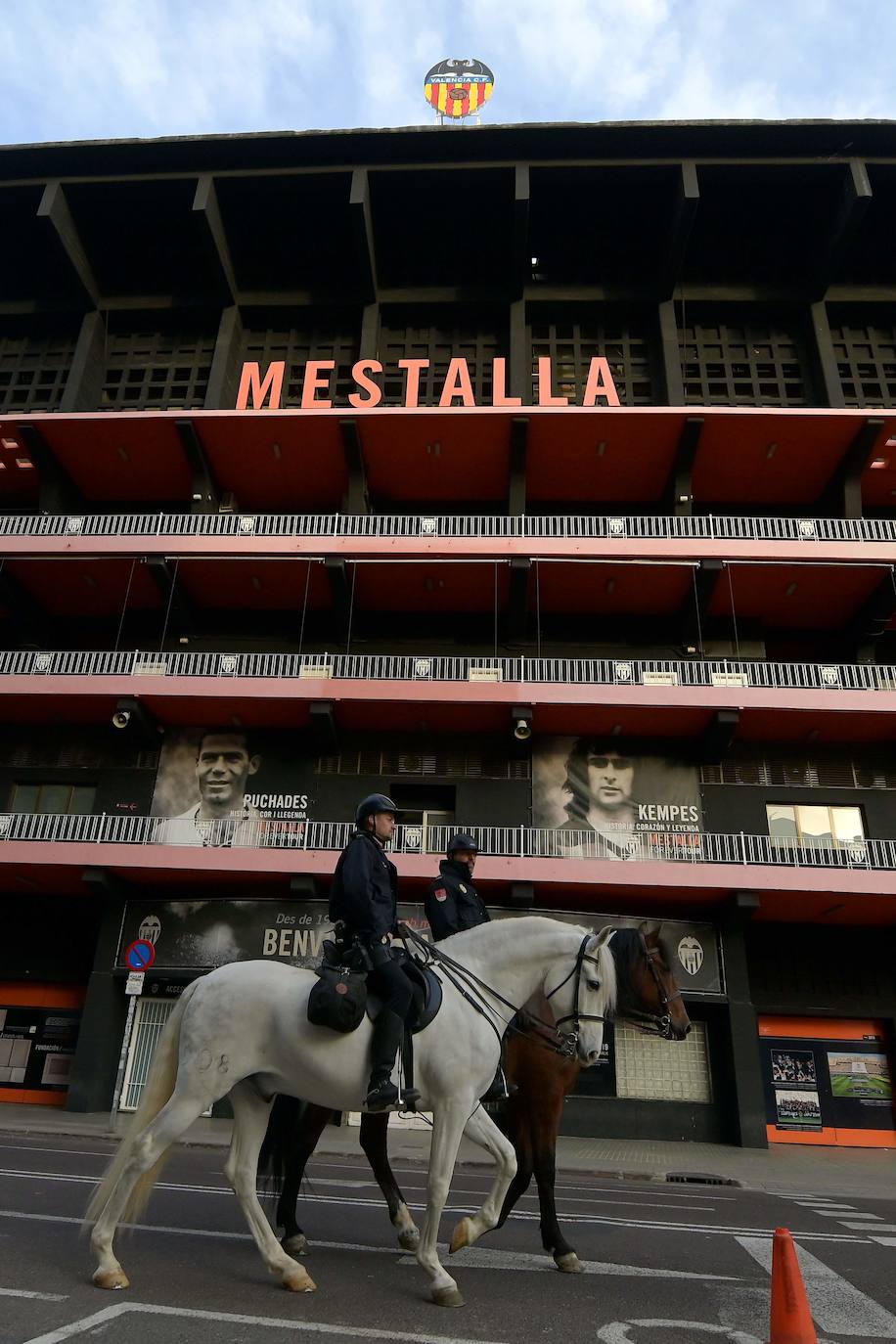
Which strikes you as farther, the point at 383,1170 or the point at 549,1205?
the point at 383,1170

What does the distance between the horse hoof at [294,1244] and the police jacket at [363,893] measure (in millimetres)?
2332

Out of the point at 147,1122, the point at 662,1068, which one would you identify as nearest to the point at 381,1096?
the point at 147,1122

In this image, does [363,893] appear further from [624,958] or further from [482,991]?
[624,958]

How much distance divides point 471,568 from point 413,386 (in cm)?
605

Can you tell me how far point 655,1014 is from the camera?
616 centimetres

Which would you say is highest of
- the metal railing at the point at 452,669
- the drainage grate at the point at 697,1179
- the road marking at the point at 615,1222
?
the metal railing at the point at 452,669

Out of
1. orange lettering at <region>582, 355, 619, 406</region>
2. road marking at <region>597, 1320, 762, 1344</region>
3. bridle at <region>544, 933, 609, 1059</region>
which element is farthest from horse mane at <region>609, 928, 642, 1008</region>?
orange lettering at <region>582, 355, 619, 406</region>

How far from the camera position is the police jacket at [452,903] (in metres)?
7.49

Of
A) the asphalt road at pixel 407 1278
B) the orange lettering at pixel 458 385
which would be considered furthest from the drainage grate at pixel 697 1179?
the orange lettering at pixel 458 385

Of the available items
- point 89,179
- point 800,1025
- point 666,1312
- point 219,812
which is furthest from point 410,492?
point 666,1312

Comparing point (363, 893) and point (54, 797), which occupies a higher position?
point (54, 797)

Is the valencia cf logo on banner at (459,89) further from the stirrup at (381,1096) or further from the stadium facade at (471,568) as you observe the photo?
the stirrup at (381,1096)

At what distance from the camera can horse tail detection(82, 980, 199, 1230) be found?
5.29 metres

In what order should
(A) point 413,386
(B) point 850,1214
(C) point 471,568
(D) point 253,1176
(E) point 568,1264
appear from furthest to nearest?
1. (A) point 413,386
2. (C) point 471,568
3. (B) point 850,1214
4. (E) point 568,1264
5. (D) point 253,1176
